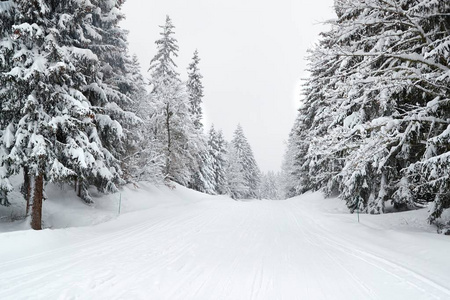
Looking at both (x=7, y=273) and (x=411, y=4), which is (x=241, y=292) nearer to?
(x=7, y=273)

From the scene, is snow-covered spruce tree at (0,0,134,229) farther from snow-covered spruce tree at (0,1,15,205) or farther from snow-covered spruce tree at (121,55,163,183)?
snow-covered spruce tree at (121,55,163,183)

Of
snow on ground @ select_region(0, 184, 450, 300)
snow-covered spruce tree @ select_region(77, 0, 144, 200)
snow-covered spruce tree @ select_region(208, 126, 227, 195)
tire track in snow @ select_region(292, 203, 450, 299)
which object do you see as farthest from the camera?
snow-covered spruce tree @ select_region(208, 126, 227, 195)

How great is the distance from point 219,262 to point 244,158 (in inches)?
1909

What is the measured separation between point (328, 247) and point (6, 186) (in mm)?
10140

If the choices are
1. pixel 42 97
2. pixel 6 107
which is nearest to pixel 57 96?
pixel 42 97

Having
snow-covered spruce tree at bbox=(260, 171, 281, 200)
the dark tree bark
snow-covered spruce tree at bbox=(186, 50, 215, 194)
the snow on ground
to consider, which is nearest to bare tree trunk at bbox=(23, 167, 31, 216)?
the dark tree bark

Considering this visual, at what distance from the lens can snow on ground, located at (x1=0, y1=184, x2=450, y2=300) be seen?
442cm

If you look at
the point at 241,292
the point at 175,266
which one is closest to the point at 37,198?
the point at 175,266

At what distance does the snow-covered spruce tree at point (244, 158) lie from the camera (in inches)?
2064

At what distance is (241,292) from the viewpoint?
14.4ft

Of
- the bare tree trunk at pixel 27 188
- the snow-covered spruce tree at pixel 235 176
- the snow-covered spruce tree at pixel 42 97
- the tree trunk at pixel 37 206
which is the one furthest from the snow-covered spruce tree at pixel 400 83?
the snow-covered spruce tree at pixel 235 176

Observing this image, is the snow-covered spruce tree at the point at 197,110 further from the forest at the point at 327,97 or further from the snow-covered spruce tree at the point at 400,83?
the snow-covered spruce tree at the point at 400,83

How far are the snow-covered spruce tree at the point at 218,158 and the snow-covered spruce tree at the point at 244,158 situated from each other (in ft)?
19.9

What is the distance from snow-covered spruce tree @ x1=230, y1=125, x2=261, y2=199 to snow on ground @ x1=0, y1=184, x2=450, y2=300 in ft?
135
